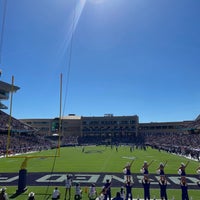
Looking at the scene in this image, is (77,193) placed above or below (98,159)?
below

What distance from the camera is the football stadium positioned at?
1193 centimetres

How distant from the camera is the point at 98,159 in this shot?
29766 mm

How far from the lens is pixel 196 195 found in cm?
1224

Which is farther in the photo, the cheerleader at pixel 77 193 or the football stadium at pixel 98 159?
the football stadium at pixel 98 159

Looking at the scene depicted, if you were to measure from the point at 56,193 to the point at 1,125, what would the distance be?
42.9 metres

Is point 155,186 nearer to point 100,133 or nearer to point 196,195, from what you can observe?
point 196,195

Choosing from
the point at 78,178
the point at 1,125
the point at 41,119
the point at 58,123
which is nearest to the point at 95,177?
the point at 78,178

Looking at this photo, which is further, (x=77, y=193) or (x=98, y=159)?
(x=98, y=159)

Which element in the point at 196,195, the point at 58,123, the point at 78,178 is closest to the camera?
the point at 196,195

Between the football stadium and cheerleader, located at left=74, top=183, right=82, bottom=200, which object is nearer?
cheerleader, located at left=74, top=183, right=82, bottom=200

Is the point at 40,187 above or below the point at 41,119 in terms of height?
below

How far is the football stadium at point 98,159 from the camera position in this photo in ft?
39.1

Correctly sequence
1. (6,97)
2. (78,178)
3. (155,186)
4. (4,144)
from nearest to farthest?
(155,186)
(78,178)
(4,144)
(6,97)

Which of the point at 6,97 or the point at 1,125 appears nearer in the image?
the point at 1,125
